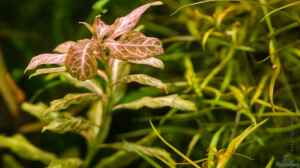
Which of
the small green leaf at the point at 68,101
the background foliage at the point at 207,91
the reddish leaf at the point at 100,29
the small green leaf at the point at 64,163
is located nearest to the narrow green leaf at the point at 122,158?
the background foliage at the point at 207,91

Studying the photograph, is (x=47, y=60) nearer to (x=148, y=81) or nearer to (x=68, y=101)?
(x=68, y=101)

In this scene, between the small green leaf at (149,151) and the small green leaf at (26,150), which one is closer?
the small green leaf at (149,151)

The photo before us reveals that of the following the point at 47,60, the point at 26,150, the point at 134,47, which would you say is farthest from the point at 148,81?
the point at 26,150

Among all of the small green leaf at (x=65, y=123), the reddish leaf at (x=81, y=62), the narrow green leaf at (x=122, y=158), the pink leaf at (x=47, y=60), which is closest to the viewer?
the reddish leaf at (x=81, y=62)

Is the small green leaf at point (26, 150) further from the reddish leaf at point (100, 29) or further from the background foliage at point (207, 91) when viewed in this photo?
the reddish leaf at point (100, 29)

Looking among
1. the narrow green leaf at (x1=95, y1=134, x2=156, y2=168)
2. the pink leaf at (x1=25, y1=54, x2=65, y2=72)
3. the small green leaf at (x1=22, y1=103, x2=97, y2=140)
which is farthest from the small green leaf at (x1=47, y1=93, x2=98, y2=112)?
the narrow green leaf at (x1=95, y1=134, x2=156, y2=168)

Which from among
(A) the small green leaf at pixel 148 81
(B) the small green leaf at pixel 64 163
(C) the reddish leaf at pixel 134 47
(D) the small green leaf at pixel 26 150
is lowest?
(D) the small green leaf at pixel 26 150

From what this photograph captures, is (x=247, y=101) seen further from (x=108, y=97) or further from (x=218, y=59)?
(x=108, y=97)

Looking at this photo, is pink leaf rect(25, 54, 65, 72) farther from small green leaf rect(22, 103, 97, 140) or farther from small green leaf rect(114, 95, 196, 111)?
small green leaf rect(114, 95, 196, 111)
